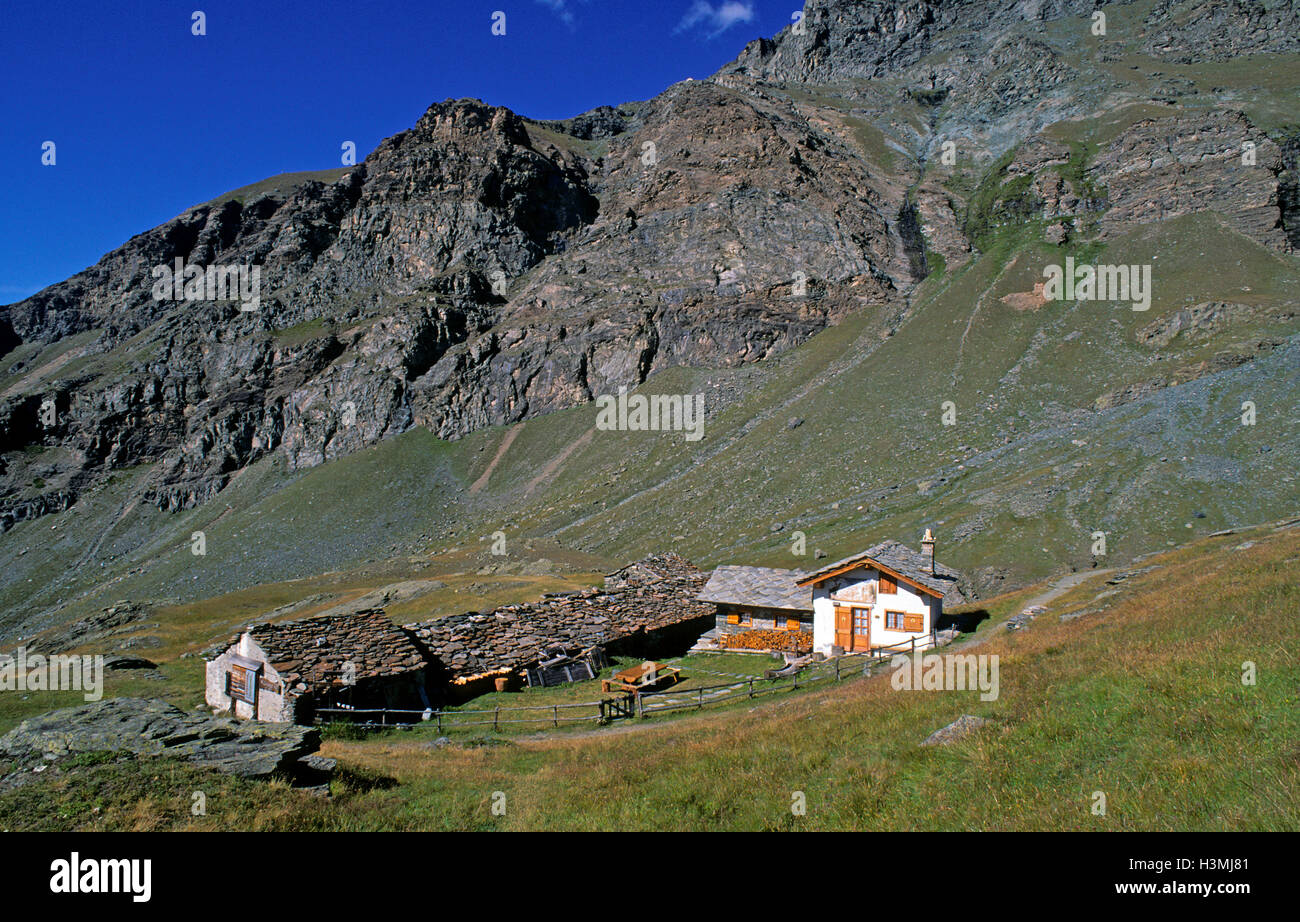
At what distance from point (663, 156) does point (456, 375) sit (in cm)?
7376

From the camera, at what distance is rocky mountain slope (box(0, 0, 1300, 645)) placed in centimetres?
6794

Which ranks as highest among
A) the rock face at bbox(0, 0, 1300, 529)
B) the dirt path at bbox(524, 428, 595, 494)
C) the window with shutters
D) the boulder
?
the rock face at bbox(0, 0, 1300, 529)

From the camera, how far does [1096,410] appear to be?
64.2m

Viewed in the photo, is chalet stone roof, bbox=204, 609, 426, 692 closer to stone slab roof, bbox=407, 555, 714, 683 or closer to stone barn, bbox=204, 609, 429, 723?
stone barn, bbox=204, 609, 429, 723

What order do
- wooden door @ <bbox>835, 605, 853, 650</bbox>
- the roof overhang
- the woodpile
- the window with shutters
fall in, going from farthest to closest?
the woodpile
wooden door @ <bbox>835, 605, 853, 650</bbox>
the roof overhang
the window with shutters

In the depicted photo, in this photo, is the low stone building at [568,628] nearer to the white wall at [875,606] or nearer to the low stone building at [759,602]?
the low stone building at [759,602]

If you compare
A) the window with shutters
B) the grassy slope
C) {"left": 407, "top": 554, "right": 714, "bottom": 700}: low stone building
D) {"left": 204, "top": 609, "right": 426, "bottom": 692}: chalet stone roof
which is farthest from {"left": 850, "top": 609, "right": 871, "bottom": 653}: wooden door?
the window with shutters

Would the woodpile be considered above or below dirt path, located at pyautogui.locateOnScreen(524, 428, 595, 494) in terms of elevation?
below

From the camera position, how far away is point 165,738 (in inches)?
499

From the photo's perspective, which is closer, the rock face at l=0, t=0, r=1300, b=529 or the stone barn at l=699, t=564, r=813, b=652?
the stone barn at l=699, t=564, r=813, b=652

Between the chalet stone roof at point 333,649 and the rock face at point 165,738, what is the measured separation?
9669 mm

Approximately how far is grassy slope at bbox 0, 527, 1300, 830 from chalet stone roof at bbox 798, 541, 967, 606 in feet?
44.0

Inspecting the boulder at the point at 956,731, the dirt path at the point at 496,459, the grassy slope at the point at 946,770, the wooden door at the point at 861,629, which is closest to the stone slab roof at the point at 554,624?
the wooden door at the point at 861,629

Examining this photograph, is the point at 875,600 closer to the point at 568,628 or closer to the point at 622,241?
the point at 568,628
